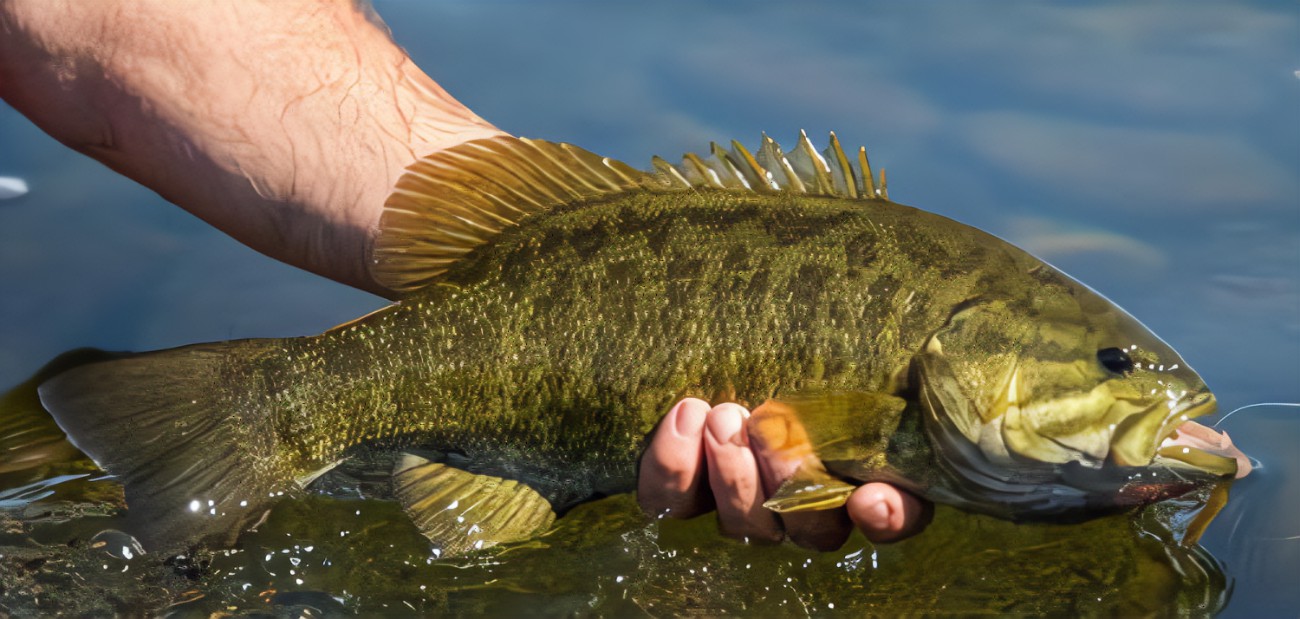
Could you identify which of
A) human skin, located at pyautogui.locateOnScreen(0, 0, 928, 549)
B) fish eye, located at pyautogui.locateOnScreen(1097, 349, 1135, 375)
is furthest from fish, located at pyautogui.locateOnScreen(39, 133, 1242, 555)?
human skin, located at pyautogui.locateOnScreen(0, 0, 928, 549)

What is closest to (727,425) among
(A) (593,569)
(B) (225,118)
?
(A) (593,569)

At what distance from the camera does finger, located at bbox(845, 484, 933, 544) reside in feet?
7.22

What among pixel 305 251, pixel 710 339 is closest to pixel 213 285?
pixel 305 251

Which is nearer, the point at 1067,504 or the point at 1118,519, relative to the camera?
the point at 1067,504

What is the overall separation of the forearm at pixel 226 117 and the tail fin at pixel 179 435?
2.57 ft

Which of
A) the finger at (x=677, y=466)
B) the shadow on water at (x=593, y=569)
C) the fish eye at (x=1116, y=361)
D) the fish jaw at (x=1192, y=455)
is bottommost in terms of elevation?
the shadow on water at (x=593, y=569)

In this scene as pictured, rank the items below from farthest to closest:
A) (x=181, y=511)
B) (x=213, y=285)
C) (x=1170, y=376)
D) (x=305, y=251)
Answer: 1. (x=213, y=285)
2. (x=305, y=251)
3. (x=181, y=511)
4. (x=1170, y=376)

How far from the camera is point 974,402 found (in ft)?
7.02

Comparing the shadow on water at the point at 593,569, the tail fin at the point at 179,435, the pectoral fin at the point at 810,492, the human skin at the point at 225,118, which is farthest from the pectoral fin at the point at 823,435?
Result: the human skin at the point at 225,118

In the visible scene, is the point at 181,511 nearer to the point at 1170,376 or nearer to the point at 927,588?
the point at 927,588

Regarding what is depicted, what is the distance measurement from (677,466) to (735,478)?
0.39 ft

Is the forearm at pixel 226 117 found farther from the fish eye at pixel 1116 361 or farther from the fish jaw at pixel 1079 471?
the fish eye at pixel 1116 361

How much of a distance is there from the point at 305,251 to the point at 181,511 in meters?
1.05

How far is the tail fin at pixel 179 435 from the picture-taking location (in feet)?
7.48
